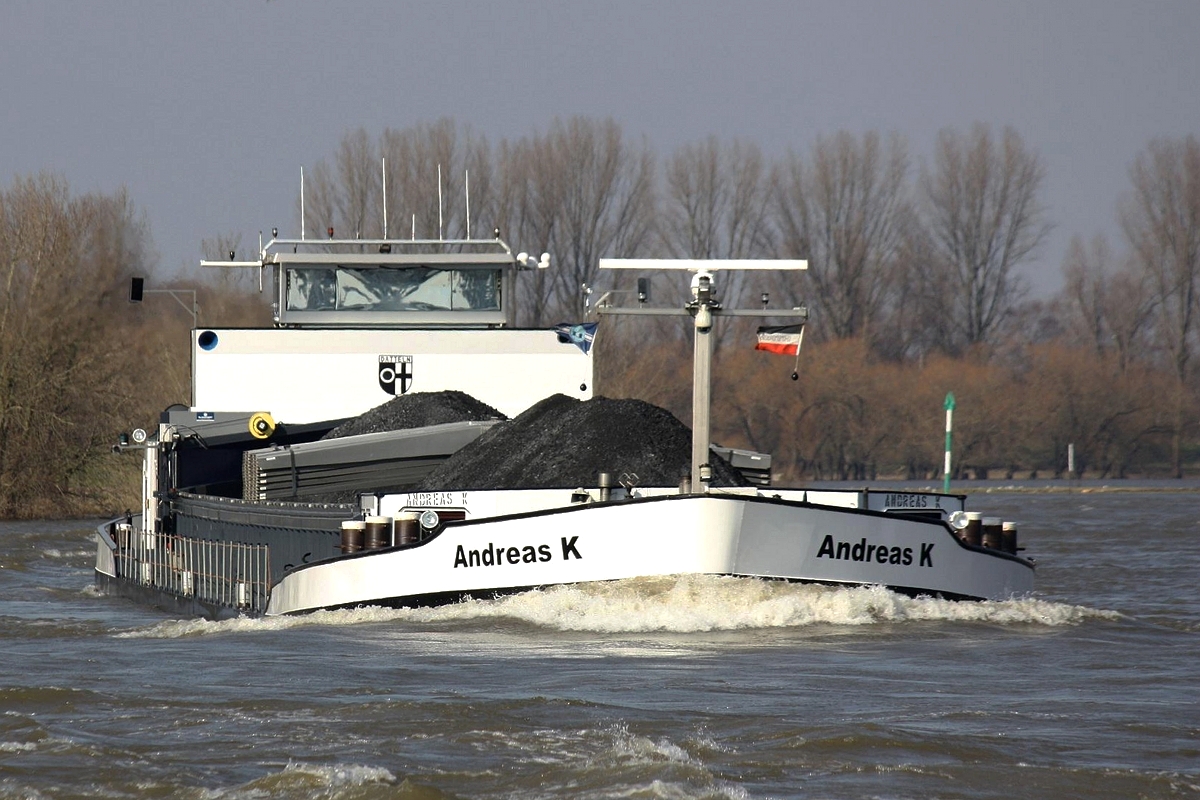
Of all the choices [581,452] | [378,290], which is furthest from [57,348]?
[581,452]

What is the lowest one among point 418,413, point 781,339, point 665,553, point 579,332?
point 665,553


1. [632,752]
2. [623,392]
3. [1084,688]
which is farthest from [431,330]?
[623,392]

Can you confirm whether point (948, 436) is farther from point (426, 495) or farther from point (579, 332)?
point (426, 495)

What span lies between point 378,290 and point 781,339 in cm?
1004

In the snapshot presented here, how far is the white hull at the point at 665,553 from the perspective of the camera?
12.4 meters

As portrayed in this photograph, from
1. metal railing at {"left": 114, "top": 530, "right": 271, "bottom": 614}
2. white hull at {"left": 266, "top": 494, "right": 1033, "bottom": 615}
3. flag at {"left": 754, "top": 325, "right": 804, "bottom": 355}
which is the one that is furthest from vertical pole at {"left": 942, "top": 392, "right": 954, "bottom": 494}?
flag at {"left": 754, "top": 325, "right": 804, "bottom": 355}

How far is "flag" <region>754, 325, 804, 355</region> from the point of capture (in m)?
12.3

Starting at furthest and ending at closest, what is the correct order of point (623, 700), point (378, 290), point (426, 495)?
point (378, 290) < point (426, 495) < point (623, 700)

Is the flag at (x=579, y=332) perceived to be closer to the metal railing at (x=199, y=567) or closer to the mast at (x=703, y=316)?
the metal railing at (x=199, y=567)

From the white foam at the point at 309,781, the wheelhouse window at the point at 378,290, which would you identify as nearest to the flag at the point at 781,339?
the white foam at the point at 309,781

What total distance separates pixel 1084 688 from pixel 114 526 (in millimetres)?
15951

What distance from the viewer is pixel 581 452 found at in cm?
1477

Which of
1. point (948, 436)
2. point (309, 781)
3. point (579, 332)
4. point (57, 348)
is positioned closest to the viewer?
point (309, 781)

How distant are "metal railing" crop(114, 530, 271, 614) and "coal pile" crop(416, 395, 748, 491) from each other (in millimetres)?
2031
